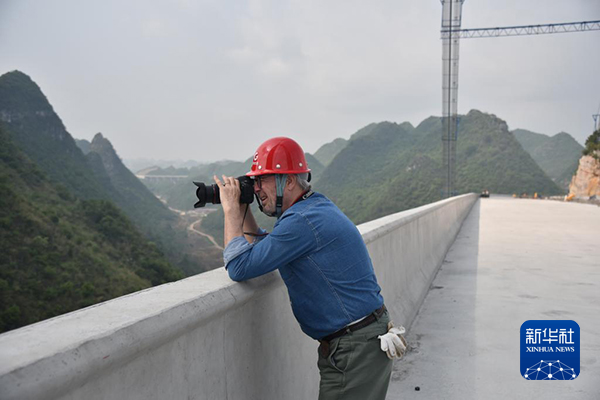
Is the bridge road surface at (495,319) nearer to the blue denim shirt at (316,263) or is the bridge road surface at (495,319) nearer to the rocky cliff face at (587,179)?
the blue denim shirt at (316,263)

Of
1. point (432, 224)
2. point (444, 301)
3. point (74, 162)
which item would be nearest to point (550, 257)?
point (432, 224)

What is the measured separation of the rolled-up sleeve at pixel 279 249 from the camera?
2480 mm

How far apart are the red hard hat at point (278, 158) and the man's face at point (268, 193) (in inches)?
2.6

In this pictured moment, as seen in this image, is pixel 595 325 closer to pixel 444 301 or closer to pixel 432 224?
pixel 444 301

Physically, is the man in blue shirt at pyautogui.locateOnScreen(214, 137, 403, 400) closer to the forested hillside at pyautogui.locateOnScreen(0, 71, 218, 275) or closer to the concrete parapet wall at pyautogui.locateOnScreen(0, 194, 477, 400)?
the concrete parapet wall at pyautogui.locateOnScreen(0, 194, 477, 400)

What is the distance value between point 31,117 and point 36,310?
270 feet

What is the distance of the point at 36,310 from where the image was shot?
71938 millimetres

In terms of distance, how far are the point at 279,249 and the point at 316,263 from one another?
8.2 inches

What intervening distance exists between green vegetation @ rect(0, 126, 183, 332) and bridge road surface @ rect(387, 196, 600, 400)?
6466 cm

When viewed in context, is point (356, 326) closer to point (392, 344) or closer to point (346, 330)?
point (346, 330)

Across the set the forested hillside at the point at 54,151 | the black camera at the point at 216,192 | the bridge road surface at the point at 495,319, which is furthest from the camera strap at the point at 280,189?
the forested hillside at the point at 54,151

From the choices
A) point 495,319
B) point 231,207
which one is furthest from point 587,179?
point 231,207

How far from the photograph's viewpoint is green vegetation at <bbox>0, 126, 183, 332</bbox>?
72.9 m

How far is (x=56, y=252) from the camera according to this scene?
8081 cm
